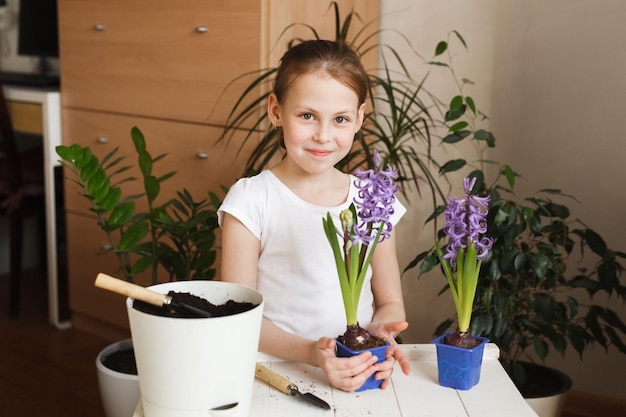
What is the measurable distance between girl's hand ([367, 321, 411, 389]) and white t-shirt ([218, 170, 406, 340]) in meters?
0.20

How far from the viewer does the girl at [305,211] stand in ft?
4.26

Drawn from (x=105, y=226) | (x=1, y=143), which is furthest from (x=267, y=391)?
(x=1, y=143)

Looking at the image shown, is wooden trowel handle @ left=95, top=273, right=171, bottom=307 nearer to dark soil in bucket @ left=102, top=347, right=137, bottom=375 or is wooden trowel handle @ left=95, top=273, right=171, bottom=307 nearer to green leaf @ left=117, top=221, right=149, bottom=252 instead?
green leaf @ left=117, top=221, right=149, bottom=252

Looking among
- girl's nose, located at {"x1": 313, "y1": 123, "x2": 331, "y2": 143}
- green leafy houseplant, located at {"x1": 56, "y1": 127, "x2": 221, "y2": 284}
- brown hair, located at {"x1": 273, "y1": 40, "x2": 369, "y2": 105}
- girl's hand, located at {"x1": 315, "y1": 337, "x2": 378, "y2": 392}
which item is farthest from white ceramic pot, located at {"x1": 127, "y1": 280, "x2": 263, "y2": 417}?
green leafy houseplant, located at {"x1": 56, "y1": 127, "x2": 221, "y2": 284}

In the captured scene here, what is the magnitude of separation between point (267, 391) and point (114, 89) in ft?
6.51

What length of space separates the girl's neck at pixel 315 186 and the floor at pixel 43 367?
139 centimetres

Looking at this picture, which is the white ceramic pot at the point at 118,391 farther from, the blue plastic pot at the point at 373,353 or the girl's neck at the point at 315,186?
the blue plastic pot at the point at 373,353

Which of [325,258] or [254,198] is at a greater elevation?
[254,198]

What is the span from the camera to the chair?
3105 millimetres

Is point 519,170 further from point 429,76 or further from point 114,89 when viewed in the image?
point 114,89

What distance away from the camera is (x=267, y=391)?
3.49ft

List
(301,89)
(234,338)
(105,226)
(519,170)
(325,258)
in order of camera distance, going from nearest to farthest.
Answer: (234,338)
(301,89)
(325,258)
(105,226)
(519,170)

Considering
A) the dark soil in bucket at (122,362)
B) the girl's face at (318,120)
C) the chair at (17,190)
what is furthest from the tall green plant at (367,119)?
the chair at (17,190)

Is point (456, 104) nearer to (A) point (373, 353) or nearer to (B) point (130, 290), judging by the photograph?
(A) point (373, 353)
